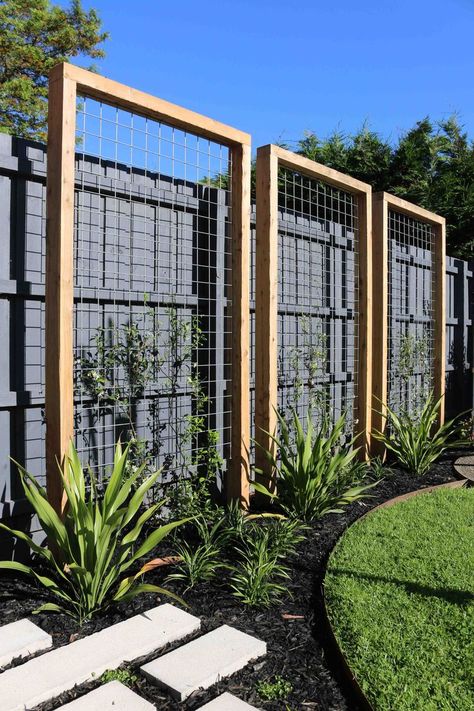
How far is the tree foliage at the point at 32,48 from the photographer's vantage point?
12922 mm

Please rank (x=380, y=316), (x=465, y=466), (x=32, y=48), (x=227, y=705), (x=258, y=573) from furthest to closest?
(x=32, y=48)
(x=465, y=466)
(x=380, y=316)
(x=258, y=573)
(x=227, y=705)

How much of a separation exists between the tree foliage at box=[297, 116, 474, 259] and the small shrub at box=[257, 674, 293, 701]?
8893mm

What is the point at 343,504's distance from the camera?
13.1 feet

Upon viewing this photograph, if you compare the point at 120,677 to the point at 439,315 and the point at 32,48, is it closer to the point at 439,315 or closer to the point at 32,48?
the point at 439,315

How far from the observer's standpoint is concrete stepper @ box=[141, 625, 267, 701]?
2.01 metres

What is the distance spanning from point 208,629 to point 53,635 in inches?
24.9

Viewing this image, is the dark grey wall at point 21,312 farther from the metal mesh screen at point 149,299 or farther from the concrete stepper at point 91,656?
the concrete stepper at point 91,656

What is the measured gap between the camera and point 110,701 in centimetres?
191

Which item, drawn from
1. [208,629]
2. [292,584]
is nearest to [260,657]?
[208,629]

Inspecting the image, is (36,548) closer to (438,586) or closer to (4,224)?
(4,224)

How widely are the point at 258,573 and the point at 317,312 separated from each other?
2657 millimetres

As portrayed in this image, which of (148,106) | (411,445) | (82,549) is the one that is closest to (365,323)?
(411,445)

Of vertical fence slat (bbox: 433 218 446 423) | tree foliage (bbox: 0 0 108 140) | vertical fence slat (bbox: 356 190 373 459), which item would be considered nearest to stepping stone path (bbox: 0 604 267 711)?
vertical fence slat (bbox: 356 190 373 459)

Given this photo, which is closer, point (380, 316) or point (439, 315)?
point (380, 316)
